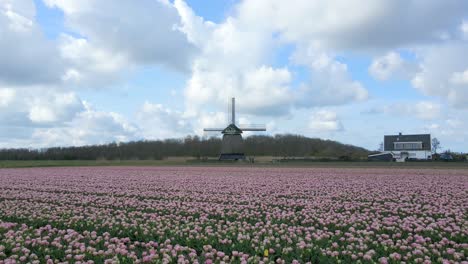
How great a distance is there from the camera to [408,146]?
90.6 m

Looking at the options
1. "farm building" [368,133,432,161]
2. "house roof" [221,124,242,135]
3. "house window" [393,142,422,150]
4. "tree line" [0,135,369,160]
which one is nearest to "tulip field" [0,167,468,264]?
"house roof" [221,124,242,135]

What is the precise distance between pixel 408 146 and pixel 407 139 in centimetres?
157

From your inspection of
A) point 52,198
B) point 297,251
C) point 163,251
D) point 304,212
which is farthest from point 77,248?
point 52,198

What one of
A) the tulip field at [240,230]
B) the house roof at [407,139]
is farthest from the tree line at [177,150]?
the tulip field at [240,230]

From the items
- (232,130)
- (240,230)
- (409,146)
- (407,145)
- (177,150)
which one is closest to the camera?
(240,230)

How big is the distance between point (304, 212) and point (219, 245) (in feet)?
15.1

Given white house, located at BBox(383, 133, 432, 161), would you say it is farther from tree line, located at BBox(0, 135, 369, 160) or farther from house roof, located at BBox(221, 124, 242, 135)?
house roof, located at BBox(221, 124, 242, 135)

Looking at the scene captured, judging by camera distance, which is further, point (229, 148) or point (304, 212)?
point (229, 148)

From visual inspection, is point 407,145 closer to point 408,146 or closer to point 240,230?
point 408,146

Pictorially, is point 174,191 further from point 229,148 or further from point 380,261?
point 229,148

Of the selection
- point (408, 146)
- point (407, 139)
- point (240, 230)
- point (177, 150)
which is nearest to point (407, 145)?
point (408, 146)

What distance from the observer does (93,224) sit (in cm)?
1106

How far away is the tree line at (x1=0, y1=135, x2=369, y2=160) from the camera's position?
9012cm

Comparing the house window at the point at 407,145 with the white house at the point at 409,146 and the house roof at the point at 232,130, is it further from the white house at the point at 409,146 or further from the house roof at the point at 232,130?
the house roof at the point at 232,130
